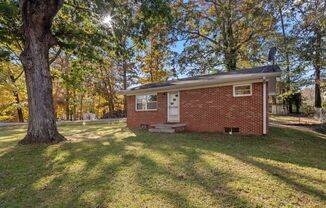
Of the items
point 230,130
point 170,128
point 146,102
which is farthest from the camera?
point 146,102

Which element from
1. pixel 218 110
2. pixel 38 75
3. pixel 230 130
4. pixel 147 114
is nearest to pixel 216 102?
pixel 218 110

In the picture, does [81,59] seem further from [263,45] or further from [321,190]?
[263,45]

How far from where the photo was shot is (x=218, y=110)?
9.74m

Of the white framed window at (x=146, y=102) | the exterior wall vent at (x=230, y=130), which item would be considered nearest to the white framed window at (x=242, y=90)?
the exterior wall vent at (x=230, y=130)

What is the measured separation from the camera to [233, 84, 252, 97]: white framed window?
8.97 metres

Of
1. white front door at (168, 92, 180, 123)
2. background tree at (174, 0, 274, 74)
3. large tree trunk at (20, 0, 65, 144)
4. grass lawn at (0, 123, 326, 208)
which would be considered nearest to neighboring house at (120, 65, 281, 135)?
white front door at (168, 92, 180, 123)

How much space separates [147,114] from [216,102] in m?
4.57

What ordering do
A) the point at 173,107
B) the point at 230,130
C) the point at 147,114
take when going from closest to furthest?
the point at 230,130, the point at 173,107, the point at 147,114

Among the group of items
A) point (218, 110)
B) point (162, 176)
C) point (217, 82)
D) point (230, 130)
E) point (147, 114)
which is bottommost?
point (162, 176)

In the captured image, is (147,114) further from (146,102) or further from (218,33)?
(218,33)

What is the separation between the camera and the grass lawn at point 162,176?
3.38m

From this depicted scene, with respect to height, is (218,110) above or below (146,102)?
below

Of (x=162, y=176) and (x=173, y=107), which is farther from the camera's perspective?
(x=173, y=107)

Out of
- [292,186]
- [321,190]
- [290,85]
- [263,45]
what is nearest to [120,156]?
[292,186]
